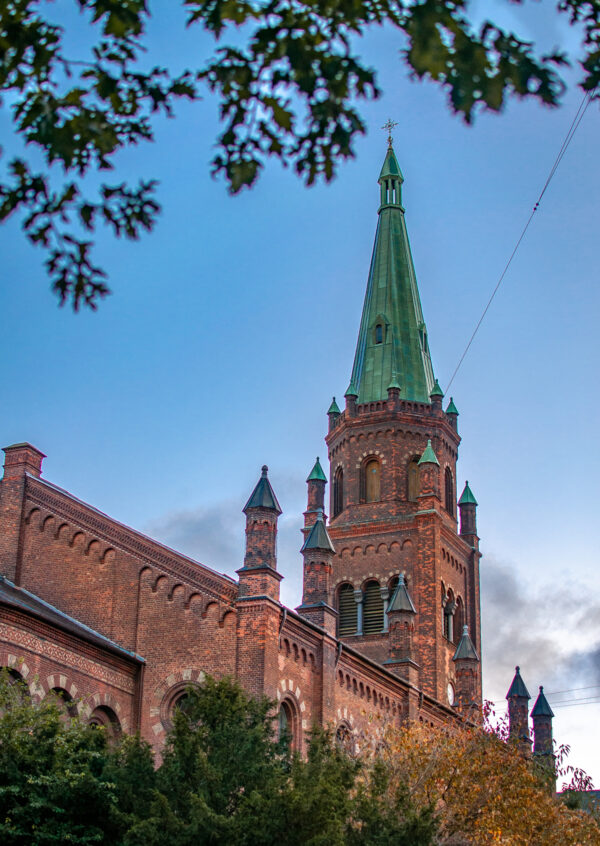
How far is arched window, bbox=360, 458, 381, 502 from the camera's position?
57531 millimetres

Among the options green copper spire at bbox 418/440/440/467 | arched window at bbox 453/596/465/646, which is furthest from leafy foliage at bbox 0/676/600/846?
arched window at bbox 453/596/465/646

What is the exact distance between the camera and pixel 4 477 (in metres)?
35.5

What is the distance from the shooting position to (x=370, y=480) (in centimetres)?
5788

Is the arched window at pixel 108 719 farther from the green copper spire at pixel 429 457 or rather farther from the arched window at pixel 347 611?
the green copper spire at pixel 429 457

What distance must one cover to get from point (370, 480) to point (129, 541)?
85.2ft

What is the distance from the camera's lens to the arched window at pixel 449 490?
194 feet

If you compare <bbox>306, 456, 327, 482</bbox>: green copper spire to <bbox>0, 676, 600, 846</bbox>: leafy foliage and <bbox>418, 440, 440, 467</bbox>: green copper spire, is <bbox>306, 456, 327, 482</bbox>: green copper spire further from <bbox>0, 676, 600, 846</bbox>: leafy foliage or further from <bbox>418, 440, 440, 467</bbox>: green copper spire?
<bbox>0, 676, 600, 846</bbox>: leafy foliage

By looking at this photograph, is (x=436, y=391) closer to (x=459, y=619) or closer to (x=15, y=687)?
(x=459, y=619)

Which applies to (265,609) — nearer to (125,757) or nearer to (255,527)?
(255,527)

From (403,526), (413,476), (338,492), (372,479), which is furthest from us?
(338,492)

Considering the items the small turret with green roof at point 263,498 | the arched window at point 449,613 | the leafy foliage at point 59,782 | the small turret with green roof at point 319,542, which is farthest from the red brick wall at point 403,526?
the leafy foliage at point 59,782

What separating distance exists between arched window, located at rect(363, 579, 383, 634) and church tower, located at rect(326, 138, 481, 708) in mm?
54

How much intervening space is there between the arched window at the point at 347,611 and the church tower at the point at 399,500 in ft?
0.18

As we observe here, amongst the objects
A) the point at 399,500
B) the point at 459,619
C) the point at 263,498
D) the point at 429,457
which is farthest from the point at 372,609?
the point at 263,498
